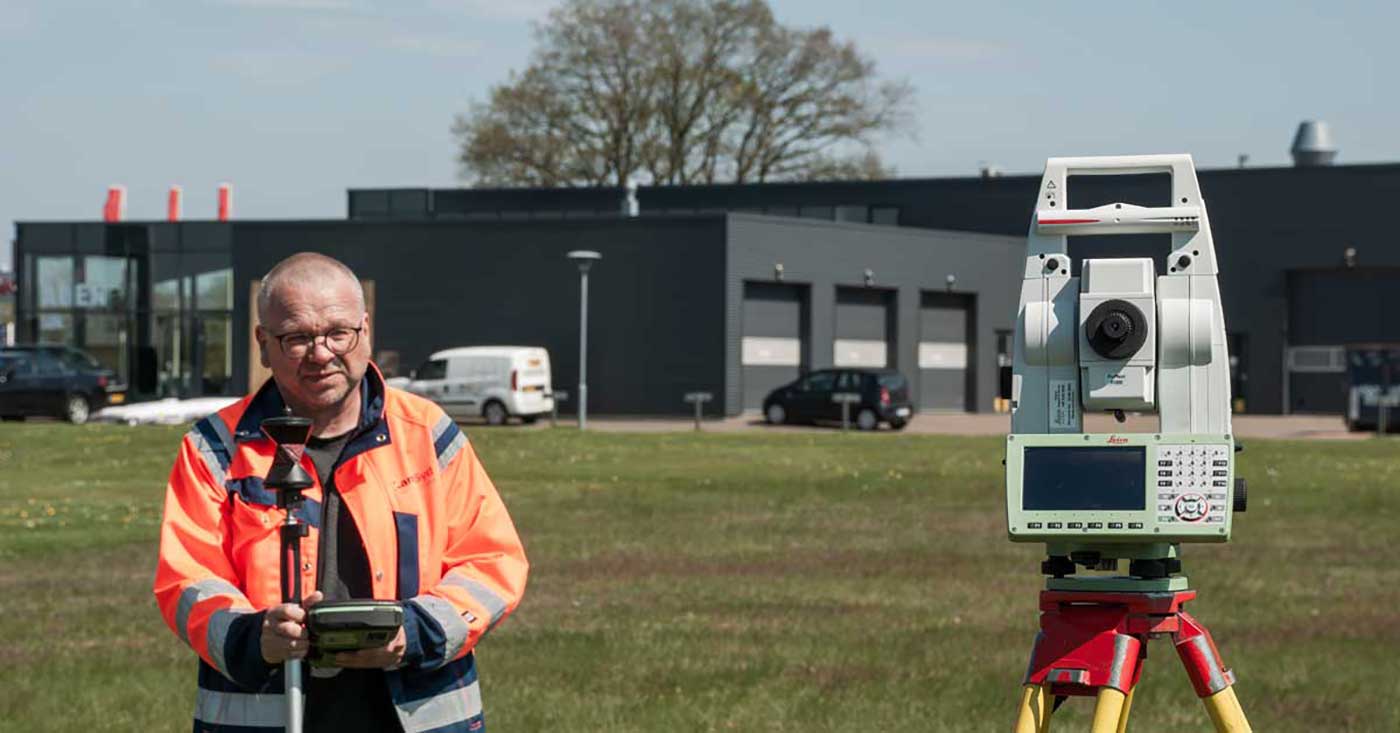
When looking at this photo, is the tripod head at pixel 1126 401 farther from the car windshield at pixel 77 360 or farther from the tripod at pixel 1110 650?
the car windshield at pixel 77 360

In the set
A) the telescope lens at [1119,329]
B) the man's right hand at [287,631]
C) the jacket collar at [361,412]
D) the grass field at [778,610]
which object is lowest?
the grass field at [778,610]

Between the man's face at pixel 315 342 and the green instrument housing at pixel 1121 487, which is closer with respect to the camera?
the man's face at pixel 315 342

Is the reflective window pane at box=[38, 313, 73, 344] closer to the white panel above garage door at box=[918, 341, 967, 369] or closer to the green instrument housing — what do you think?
the white panel above garage door at box=[918, 341, 967, 369]

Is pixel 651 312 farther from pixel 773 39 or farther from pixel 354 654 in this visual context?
pixel 354 654

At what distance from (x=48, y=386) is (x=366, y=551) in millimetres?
37511

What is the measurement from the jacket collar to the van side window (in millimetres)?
39849

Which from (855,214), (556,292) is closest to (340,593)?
(556,292)

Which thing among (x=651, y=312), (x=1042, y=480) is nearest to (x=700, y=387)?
(x=651, y=312)

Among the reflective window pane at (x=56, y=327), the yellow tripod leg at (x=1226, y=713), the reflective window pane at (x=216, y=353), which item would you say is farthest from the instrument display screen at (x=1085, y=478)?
the reflective window pane at (x=56, y=327)

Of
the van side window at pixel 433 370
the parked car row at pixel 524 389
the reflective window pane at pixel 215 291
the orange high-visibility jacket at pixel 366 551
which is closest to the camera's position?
the orange high-visibility jacket at pixel 366 551

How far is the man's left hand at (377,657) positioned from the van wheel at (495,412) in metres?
39.1

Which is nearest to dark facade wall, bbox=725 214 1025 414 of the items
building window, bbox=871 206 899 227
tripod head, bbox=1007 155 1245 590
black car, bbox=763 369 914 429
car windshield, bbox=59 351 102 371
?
A: black car, bbox=763 369 914 429

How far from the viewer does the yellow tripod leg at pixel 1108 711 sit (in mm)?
4691

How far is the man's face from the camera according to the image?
414 centimetres
